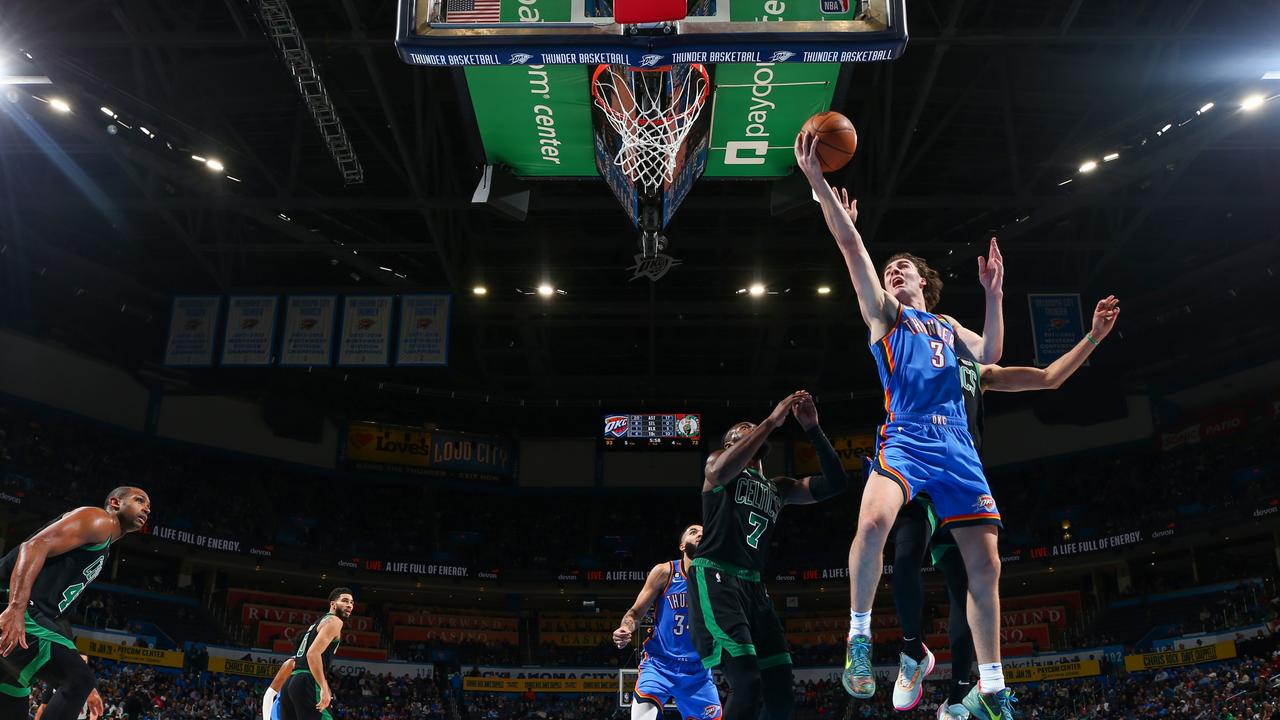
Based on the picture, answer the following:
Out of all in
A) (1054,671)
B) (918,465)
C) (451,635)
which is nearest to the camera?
(918,465)

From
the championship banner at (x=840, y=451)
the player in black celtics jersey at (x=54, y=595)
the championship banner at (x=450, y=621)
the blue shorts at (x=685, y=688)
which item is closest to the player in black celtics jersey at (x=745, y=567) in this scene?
the blue shorts at (x=685, y=688)

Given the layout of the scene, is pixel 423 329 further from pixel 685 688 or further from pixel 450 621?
pixel 450 621

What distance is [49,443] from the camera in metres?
26.7

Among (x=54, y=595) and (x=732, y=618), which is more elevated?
(x=54, y=595)

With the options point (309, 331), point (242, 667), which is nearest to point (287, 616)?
point (242, 667)

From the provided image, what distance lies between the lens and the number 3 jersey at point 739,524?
21.9 ft

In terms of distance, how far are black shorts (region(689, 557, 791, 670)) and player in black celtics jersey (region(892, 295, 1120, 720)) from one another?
119cm

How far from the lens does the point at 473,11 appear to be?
6430 millimetres

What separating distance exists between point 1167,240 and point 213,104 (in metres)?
21.9

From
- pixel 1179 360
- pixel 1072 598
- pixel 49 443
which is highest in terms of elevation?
pixel 1179 360

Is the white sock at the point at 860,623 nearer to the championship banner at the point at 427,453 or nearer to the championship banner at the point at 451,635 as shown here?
the championship banner at the point at 427,453

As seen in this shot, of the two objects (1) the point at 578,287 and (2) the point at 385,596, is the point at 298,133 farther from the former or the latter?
(2) the point at 385,596

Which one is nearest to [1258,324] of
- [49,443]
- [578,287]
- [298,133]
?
[578,287]

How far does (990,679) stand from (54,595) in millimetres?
6014
